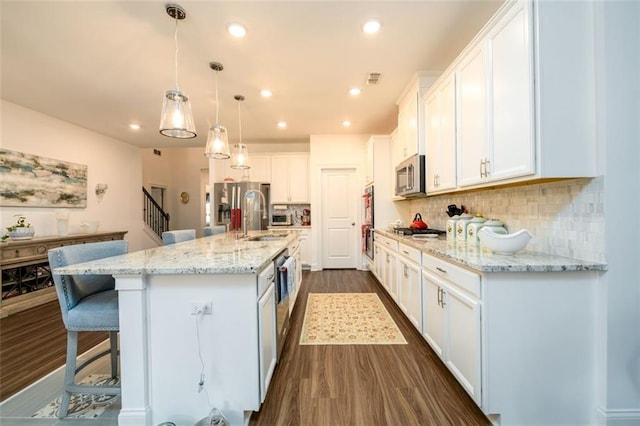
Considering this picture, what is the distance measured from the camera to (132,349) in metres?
1.38

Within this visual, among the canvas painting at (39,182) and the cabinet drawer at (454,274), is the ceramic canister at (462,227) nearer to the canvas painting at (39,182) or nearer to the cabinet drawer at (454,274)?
the cabinet drawer at (454,274)

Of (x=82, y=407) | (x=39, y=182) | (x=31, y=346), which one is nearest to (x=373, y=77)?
(x=82, y=407)

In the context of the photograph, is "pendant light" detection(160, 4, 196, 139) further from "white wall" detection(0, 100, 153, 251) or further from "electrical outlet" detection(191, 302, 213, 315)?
"white wall" detection(0, 100, 153, 251)

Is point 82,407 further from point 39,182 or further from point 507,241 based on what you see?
point 39,182

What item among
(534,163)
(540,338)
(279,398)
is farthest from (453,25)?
(279,398)

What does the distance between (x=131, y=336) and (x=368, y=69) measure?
3.10 meters

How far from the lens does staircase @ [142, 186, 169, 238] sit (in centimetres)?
718

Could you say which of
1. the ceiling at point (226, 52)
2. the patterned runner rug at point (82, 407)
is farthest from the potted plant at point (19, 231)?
the patterned runner rug at point (82, 407)

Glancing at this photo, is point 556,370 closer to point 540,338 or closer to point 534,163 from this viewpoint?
point 540,338

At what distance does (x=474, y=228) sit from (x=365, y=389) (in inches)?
57.7

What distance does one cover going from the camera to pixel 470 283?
148 centimetres

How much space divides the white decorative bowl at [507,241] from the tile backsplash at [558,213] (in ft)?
0.75

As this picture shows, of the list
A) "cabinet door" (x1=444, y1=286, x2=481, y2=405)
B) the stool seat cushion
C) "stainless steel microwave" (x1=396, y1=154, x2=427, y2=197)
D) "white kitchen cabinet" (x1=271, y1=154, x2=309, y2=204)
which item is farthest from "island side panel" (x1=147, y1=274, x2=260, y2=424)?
"white kitchen cabinet" (x1=271, y1=154, x2=309, y2=204)

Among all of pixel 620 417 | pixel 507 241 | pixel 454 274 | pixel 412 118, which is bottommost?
pixel 620 417
